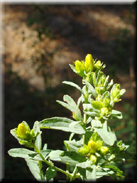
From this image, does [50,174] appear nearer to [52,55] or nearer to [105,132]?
[105,132]

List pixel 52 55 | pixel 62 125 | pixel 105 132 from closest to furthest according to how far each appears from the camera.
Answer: pixel 105 132 → pixel 62 125 → pixel 52 55

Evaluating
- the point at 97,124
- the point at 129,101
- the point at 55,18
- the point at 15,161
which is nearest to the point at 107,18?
the point at 55,18

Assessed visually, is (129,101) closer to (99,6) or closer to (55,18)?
(55,18)

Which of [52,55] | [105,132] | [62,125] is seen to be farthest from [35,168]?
[52,55]

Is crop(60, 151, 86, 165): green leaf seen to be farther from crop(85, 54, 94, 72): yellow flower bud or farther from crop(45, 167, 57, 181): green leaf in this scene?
crop(85, 54, 94, 72): yellow flower bud

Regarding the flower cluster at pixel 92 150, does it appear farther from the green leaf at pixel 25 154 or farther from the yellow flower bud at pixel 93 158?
the green leaf at pixel 25 154

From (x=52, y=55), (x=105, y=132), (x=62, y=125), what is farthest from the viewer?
(x=52, y=55)
